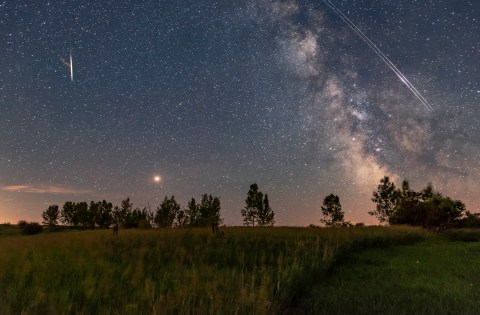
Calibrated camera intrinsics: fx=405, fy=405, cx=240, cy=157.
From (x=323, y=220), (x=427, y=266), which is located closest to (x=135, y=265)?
(x=427, y=266)

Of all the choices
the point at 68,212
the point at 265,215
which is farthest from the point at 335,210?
the point at 68,212

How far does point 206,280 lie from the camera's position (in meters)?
5.68

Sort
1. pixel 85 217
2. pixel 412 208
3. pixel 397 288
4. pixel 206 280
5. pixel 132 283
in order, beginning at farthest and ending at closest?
1. pixel 85 217
2. pixel 412 208
3. pixel 397 288
4. pixel 206 280
5. pixel 132 283

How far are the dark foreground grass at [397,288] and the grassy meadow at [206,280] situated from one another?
0.02 m

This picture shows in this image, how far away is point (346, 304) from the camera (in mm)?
7398

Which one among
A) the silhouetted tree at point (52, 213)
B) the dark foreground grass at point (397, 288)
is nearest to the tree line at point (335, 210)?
the silhouetted tree at point (52, 213)

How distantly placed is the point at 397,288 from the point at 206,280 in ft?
16.6

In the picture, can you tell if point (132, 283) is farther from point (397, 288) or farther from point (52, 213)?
point (52, 213)

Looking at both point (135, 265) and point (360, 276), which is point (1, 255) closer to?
point (135, 265)

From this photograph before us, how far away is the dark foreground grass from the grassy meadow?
0.07 feet

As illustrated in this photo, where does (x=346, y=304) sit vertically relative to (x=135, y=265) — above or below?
below

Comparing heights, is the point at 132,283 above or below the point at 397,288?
above

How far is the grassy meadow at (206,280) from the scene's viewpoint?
440 centimetres

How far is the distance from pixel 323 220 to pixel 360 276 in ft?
208
